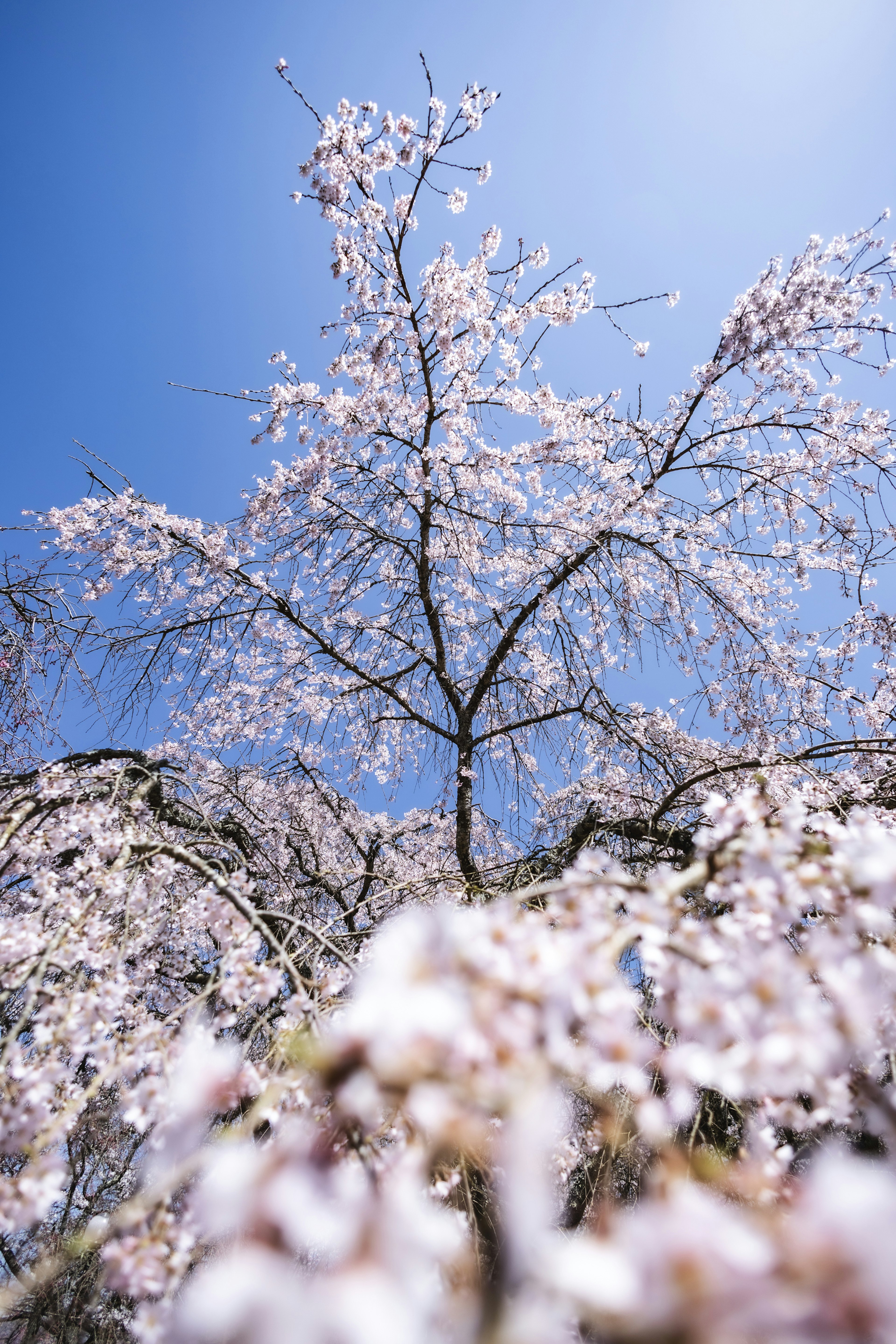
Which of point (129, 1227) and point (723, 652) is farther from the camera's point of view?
point (723, 652)

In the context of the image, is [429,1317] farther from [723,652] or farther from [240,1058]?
[723,652]

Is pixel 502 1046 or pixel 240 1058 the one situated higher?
pixel 502 1046

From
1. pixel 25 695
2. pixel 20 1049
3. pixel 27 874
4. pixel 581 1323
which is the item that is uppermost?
pixel 25 695

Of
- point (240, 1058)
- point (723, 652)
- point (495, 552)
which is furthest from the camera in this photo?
point (495, 552)

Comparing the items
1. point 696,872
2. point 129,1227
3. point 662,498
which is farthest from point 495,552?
point 129,1227

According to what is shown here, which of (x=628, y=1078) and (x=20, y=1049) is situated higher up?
(x=628, y=1078)

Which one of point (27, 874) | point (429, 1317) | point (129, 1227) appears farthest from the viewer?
point (27, 874)

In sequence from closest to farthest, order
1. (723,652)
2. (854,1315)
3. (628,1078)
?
(854,1315)
(628,1078)
(723,652)

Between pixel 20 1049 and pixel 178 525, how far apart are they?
14.8 ft

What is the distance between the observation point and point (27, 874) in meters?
3.17

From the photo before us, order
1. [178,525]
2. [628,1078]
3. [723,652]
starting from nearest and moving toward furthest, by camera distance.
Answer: [628,1078]
[178,525]
[723,652]

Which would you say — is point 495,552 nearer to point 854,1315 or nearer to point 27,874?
point 27,874

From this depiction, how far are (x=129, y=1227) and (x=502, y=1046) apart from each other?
1.14 meters

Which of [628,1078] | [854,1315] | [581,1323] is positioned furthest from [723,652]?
[854,1315]
